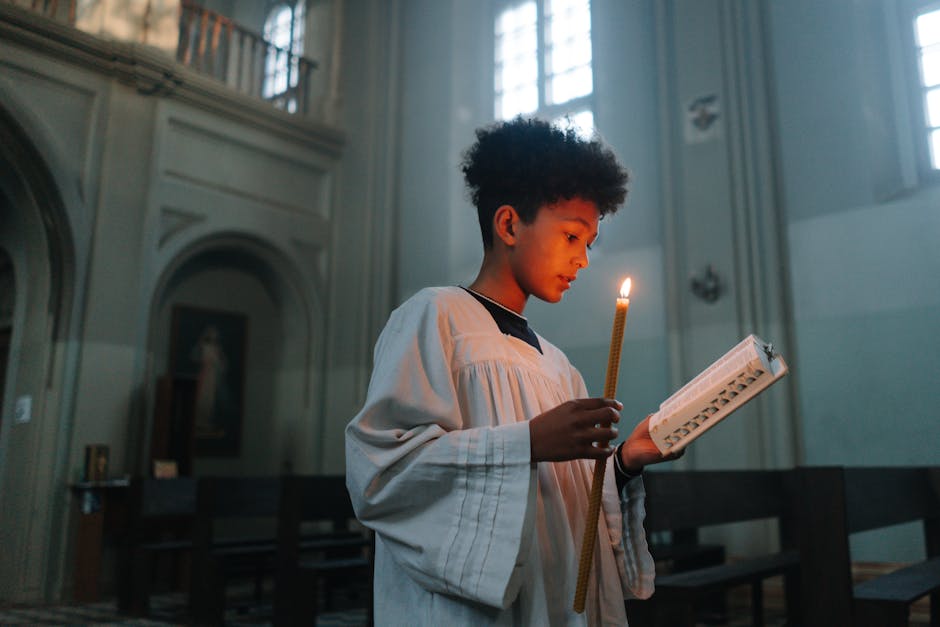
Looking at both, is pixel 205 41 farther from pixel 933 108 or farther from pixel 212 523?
pixel 933 108

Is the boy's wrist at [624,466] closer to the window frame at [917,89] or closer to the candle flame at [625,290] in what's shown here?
the candle flame at [625,290]

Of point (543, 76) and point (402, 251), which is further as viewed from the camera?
point (402, 251)

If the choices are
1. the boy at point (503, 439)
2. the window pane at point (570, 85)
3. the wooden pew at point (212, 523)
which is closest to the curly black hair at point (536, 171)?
the boy at point (503, 439)

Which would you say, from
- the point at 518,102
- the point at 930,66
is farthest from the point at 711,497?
the point at 518,102

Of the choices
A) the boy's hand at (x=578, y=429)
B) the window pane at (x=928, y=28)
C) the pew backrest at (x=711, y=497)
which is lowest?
the pew backrest at (x=711, y=497)

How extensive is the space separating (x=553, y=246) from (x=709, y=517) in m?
2.29

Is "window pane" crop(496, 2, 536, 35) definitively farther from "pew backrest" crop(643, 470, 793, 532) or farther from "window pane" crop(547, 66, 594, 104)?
"pew backrest" crop(643, 470, 793, 532)

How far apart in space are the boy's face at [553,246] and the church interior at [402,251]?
1765 mm

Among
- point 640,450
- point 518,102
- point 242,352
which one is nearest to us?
point 640,450

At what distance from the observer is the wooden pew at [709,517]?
2.77 meters

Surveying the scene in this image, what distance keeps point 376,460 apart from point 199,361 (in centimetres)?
735

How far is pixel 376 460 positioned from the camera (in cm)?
126

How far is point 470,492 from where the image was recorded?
122 cm

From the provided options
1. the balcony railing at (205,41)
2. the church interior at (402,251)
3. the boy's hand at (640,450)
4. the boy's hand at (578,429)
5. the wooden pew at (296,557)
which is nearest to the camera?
the boy's hand at (578,429)
